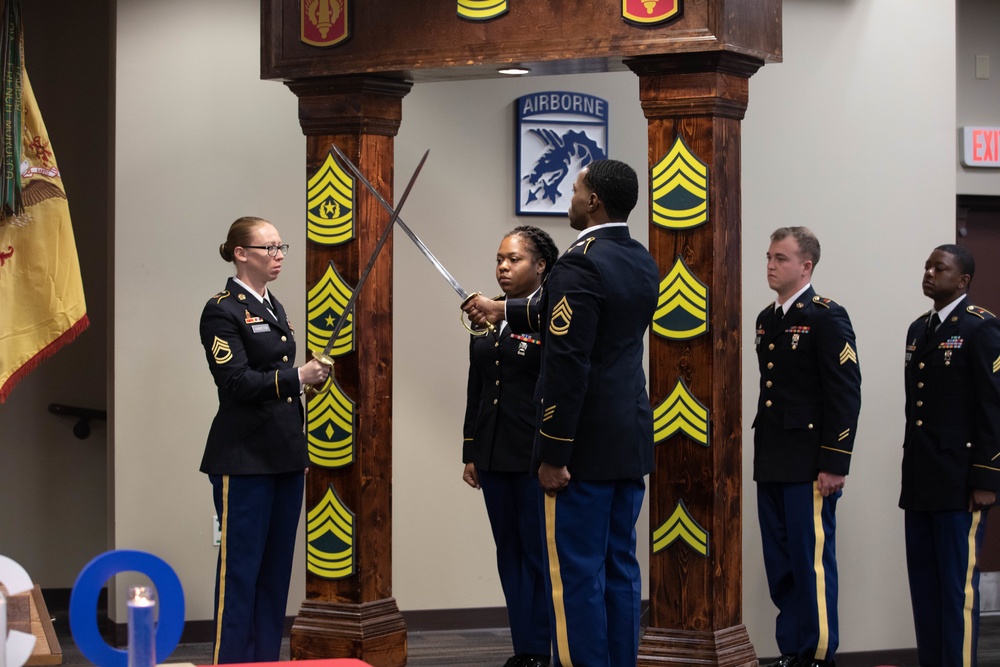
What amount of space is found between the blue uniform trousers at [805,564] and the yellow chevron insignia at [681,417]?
0.70 meters

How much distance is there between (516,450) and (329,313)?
84 centimetres

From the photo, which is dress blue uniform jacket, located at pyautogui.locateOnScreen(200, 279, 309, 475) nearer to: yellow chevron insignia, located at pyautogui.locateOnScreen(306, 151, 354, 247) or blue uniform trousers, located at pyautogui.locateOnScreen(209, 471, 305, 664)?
blue uniform trousers, located at pyautogui.locateOnScreen(209, 471, 305, 664)

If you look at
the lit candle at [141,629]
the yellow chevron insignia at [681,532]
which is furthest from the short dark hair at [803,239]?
the lit candle at [141,629]

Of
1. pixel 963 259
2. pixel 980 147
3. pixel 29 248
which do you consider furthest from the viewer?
pixel 980 147

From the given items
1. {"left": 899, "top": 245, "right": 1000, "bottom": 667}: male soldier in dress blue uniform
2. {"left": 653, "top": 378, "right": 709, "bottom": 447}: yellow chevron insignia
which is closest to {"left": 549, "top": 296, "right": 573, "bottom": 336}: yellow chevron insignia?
{"left": 653, "top": 378, "right": 709, "bottom": 447}: yellow chevron insignia

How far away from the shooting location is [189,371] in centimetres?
528

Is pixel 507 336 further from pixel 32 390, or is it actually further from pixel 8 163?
pixel 32 390

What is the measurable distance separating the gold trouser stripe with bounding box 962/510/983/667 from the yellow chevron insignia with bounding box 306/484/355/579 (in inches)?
84.2

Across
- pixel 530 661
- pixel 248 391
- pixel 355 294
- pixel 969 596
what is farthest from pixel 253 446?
pixel 969 596

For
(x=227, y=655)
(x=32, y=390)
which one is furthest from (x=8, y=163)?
(x=227, y=655)

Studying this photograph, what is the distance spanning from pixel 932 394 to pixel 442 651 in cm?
214

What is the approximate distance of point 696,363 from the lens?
399 cm

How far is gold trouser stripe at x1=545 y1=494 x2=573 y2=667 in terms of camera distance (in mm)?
3482

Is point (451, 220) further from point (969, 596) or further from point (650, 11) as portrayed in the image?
point (969, 596)
